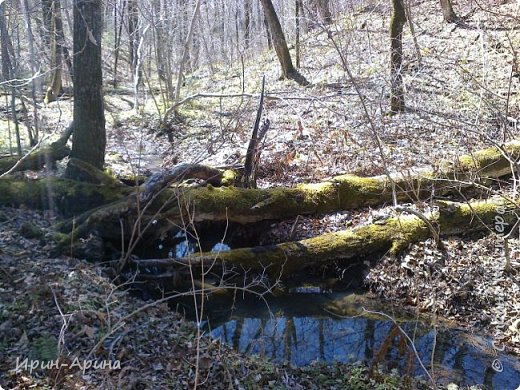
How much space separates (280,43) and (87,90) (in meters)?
10.8

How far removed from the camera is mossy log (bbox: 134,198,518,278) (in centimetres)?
662

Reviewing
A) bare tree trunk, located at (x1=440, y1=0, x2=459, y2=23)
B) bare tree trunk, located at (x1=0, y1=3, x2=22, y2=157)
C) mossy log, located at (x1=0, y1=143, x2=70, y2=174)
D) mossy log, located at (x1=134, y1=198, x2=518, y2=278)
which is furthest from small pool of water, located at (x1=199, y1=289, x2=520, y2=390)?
bare tree trunk, located at (x1=440, y1=0, x2=459, y2=23)

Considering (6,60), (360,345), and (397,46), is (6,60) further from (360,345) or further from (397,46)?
(360,345)

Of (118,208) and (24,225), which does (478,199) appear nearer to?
(118,208)

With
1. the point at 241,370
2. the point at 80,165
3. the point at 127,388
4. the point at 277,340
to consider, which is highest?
the point at 80,165

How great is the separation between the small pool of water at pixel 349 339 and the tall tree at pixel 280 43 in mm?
11807

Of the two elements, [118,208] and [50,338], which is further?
[118,208]

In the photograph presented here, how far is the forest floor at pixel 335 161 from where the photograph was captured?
4.51 metres

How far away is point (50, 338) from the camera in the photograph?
4.15 metres

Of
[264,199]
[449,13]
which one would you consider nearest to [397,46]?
[264,199]

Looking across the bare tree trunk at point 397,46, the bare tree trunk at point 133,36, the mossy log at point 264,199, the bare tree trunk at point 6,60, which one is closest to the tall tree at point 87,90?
the mossy log at point 264,199

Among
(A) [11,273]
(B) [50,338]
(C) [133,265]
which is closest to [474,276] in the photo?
(C) [133,265]

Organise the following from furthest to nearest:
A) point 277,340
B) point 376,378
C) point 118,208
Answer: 1. point 118,208
2. point 277,340
3. point 376,378

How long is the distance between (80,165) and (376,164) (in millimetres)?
5370
